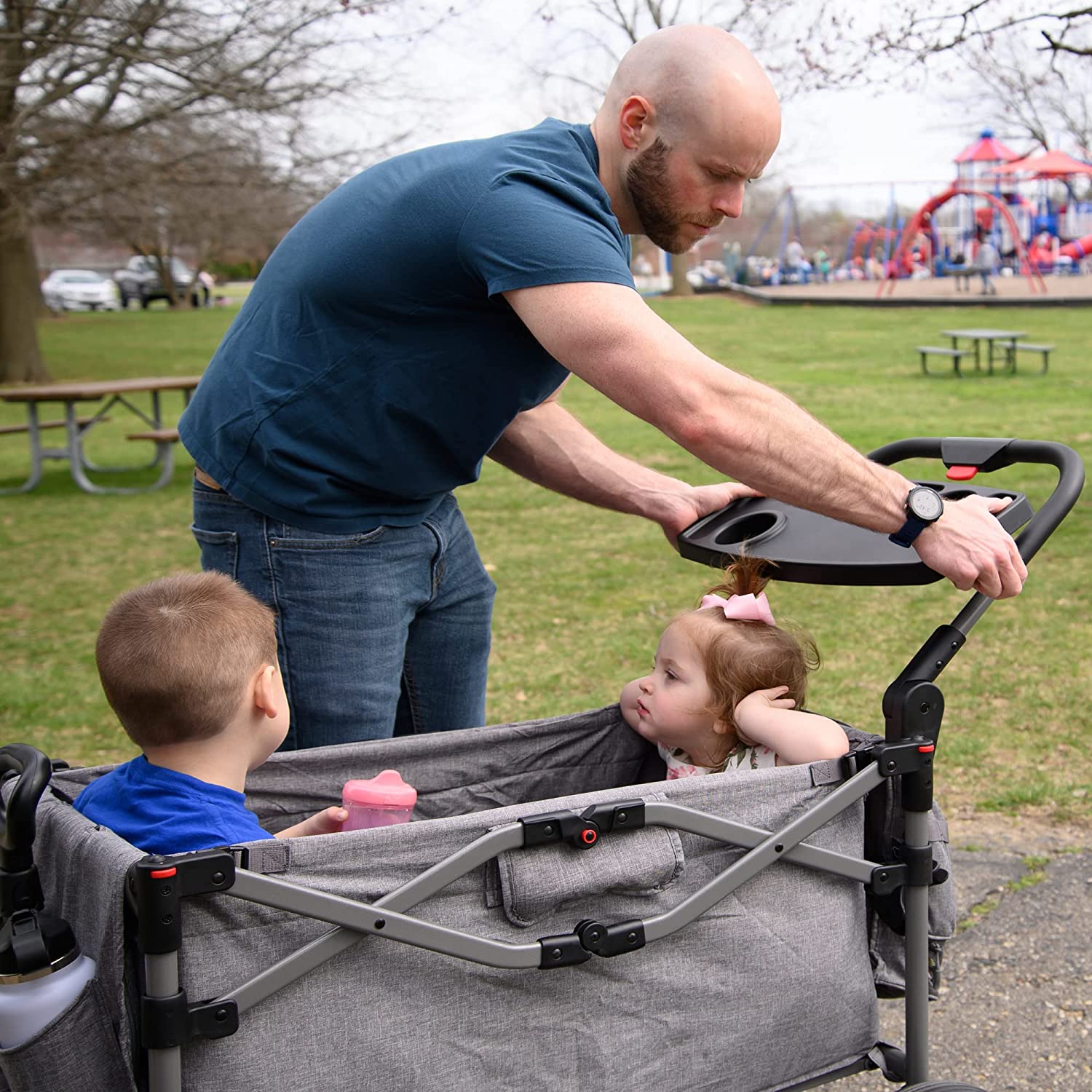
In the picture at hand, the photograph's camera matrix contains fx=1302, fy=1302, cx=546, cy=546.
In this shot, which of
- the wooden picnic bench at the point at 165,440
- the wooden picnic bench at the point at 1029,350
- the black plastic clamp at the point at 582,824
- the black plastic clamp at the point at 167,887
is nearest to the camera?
the black plastic clamp at the point at 167,887

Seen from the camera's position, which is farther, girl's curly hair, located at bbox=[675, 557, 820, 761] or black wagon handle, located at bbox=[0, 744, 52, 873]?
girl's curly hair, located at bbox=[675, 557, 820, 761]

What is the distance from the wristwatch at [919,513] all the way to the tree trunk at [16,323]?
53.6 ft

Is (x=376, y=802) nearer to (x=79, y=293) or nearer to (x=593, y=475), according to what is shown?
(x=593, y=475)

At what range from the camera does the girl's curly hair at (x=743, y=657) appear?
7.32 feet

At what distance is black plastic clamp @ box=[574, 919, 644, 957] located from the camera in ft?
5.53

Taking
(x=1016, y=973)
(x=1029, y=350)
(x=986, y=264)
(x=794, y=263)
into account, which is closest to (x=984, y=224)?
(x=986, y=264)

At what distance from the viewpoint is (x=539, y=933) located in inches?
66.8

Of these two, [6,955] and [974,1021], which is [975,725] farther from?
[6,955]

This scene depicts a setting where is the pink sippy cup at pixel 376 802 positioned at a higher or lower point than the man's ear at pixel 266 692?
lower

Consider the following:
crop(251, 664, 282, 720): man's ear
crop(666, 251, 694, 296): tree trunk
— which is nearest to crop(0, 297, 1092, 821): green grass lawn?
crop(251, 664, 282, 720): man's ear

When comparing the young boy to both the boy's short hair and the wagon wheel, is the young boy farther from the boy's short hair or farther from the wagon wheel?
the wagon wheel

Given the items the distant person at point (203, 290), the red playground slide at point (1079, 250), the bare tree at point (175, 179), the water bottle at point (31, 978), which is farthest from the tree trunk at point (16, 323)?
the red playground slide at point (1079, 250)

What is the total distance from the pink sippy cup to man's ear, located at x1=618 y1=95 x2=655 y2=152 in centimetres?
106

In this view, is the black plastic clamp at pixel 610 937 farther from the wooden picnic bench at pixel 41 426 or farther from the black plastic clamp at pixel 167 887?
the wooden picnic bench at pixel 41 426
